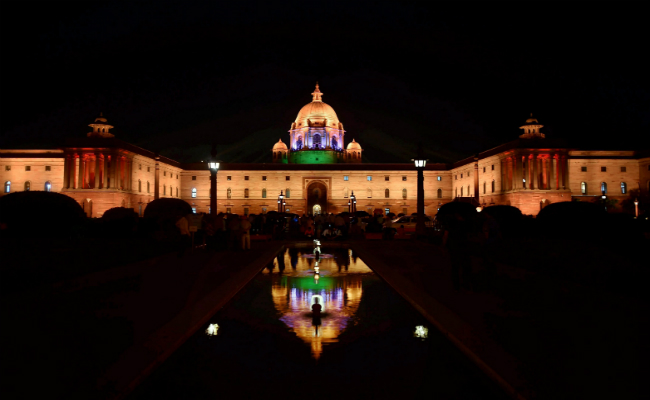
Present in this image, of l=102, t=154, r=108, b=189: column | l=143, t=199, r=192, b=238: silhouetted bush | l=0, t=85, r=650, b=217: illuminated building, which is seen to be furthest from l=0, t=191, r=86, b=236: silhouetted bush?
l=102, t=154, r=108, b=189: column

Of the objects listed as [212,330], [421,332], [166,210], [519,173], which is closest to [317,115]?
[519,173]

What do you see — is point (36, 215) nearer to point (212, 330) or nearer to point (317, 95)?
point (212, 330)

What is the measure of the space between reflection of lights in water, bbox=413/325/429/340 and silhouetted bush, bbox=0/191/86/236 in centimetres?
2108

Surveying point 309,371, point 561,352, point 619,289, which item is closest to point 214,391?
point 309,371

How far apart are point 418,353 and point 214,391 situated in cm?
260

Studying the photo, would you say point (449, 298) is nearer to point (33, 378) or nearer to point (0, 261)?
point (33, 378)

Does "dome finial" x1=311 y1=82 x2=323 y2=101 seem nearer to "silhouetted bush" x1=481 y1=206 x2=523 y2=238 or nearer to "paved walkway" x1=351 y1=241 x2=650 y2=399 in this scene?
"silhouetted bush" x1=481 y1=206 x2=523 y2=238

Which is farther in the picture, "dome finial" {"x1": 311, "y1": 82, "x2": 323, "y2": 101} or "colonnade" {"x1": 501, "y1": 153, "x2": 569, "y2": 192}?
"dome finial" {"x1": 311, "y1": 82, "x2": 323, "y2": 101}

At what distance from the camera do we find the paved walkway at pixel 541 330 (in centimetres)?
545

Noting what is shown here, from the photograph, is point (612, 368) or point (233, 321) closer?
point (612, 368)

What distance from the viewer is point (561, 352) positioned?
6461mm

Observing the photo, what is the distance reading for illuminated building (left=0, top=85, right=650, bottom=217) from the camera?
6475cm

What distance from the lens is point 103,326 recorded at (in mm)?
7867

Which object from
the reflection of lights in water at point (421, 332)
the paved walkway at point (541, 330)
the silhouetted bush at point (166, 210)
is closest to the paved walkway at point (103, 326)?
the reflection of lights in water at point (421, 332)
